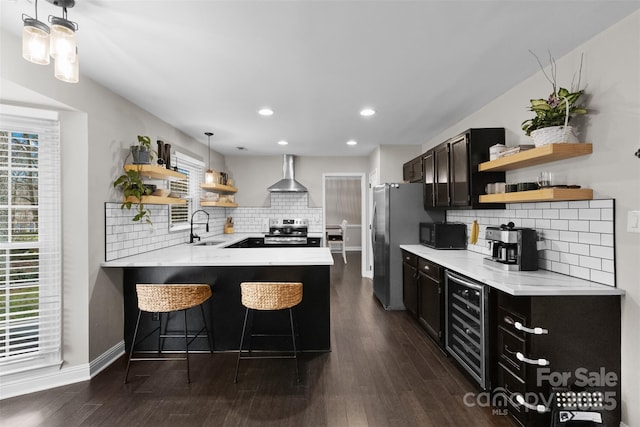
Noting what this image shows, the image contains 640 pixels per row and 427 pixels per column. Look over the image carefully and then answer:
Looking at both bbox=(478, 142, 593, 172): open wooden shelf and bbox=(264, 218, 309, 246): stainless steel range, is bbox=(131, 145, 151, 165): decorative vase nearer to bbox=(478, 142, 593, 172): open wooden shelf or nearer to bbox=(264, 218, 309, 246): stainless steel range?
bbox=(264, 218, 309, 246): stainless steel range

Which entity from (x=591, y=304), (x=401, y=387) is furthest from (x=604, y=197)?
(x=401, y=387)

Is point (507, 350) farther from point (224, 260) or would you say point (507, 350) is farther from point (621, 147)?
point (224, 260)

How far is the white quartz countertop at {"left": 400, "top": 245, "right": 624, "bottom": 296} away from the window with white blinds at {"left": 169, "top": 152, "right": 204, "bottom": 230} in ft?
11.2

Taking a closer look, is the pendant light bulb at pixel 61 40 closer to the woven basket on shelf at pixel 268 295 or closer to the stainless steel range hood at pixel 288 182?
the woven basket on shelf at pixel 268 295

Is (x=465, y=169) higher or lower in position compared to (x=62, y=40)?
lower

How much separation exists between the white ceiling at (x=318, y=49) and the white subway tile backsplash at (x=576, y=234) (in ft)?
3.66

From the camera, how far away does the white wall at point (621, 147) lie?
176cm

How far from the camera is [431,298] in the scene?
318 centimetres

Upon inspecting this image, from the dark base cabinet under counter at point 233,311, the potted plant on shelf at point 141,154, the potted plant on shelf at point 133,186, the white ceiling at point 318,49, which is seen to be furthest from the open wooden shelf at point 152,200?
the white ceiling at point 318,49

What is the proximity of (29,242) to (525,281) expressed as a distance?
368 centimetres

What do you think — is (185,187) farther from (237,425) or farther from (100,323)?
(237,425)

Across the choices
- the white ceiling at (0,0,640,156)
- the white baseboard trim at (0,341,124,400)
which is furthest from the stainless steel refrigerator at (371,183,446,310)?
the white baseboard trim at (0,341,124,400)

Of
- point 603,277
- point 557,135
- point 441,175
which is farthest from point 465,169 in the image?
point 603,277

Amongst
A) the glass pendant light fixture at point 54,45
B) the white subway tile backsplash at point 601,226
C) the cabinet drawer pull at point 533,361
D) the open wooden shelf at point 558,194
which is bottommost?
the cabinet drawer pull at point 533,361
